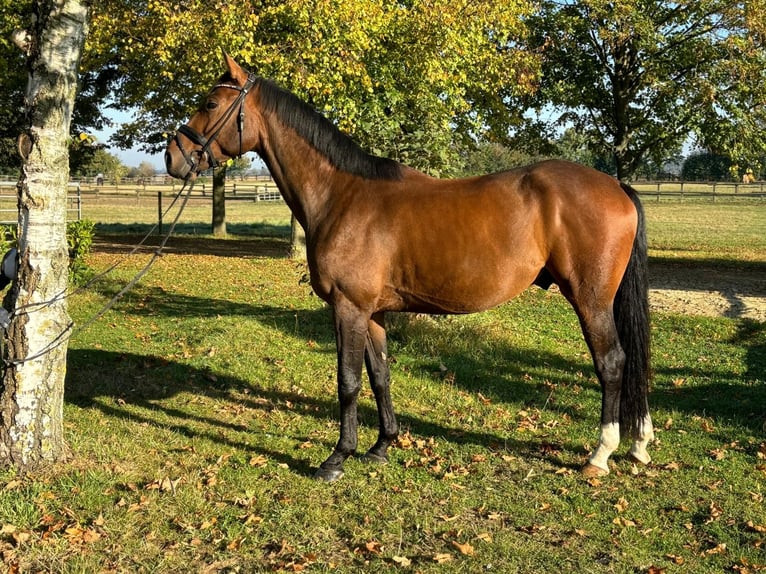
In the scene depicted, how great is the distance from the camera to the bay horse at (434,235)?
471cm

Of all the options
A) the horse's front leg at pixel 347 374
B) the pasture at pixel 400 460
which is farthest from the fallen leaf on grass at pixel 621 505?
the horse's front leg at pixel 347 374

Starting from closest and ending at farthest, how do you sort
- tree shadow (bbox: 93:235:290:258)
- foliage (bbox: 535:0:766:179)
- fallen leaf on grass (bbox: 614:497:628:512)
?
1. fallen leaf on grass (bbox: 614:497:628:512)
2. foliage (bbox: 535:0:766:179)
3. tree shadow (bbox: 93:235:290:258)

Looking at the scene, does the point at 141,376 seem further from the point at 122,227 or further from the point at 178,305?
the point at 122,227

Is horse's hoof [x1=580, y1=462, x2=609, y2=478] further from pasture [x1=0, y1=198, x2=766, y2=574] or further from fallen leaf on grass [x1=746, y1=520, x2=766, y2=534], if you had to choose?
fallen leaf on grass [x1=746, y1=520, x2=766, y2=534]

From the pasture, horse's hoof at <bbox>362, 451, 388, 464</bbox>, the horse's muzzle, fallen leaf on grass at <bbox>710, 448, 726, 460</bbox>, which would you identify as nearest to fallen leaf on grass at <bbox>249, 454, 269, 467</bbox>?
the pasture

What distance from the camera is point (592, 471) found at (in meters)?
4.80

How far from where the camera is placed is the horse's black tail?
16.4ft

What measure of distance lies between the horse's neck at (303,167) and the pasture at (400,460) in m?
1.94

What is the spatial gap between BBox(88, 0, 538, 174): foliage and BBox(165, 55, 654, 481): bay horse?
4918 mm

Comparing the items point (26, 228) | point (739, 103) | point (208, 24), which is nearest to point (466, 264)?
point (26, 228)

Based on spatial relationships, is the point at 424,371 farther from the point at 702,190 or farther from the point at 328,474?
the point at 702,190

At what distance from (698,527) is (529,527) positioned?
1.04 metres

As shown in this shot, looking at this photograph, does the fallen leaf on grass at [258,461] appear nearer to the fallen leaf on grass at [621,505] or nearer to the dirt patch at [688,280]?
the fallen leaf on grass at [621,505]

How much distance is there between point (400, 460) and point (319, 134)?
2563mm
